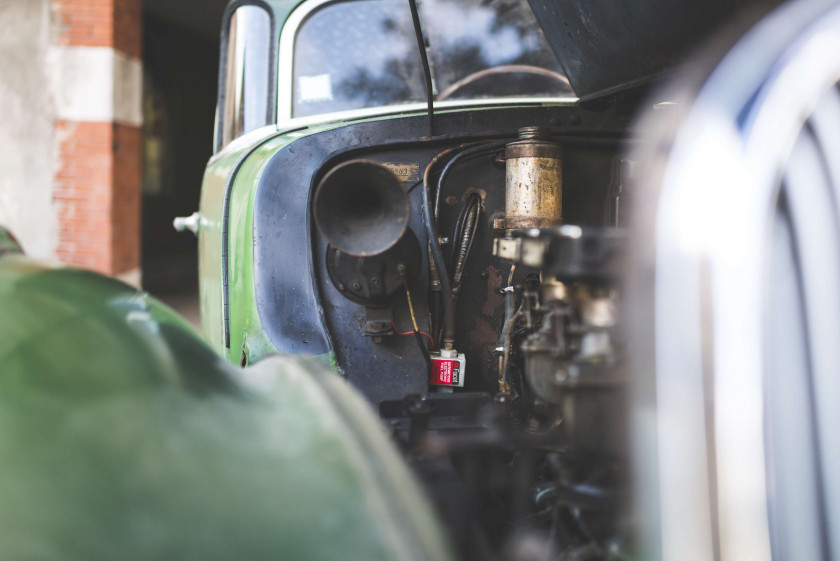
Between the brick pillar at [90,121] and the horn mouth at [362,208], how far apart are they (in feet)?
16.6

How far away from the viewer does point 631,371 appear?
951 mm

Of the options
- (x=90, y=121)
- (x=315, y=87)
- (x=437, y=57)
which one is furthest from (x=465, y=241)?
(x=90, y=121)

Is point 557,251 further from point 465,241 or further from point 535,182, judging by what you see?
point 465,241

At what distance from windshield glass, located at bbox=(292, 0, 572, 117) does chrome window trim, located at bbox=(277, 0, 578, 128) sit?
40 millimetres

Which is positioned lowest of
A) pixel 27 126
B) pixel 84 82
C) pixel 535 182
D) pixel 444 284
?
pixel 444 284

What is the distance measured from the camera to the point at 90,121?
6254 millimetres

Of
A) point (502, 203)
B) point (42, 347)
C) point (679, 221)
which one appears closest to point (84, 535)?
Result: point (42, 347)

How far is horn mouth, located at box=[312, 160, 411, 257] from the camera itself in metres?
1.68

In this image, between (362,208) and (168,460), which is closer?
(168,460)

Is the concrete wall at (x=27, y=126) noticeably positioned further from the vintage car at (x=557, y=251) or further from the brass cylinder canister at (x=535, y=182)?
the brass cylinder canister at (x=535, y=182)

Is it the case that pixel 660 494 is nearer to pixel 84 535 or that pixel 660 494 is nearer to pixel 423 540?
pixel 423 540

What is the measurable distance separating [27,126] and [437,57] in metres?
4.93

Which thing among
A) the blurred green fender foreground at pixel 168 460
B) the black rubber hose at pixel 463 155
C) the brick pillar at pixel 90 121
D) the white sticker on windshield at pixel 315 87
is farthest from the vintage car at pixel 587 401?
the brick pillar at pixel 90 121

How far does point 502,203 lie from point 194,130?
1143cm
